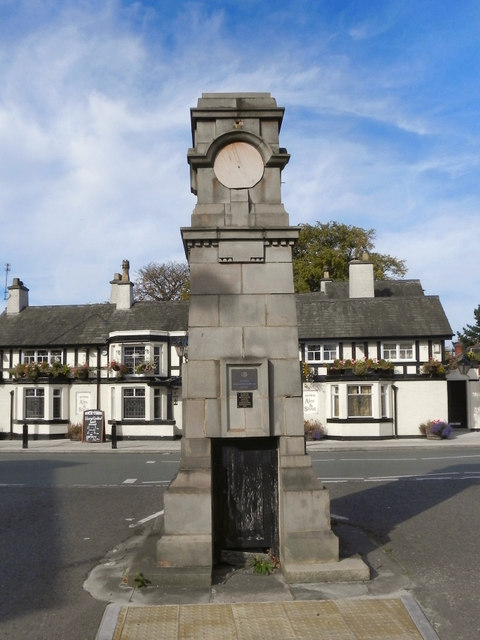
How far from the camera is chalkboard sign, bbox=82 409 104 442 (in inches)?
1139

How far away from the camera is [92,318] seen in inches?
1366

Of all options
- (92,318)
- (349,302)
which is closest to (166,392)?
(92,318)

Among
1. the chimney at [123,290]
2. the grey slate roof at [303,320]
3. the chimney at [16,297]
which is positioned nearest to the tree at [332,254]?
the grey slate roof at [303,320]

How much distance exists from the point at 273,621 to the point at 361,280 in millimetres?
29762

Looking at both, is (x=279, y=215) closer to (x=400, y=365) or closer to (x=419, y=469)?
(x=419, y=469)

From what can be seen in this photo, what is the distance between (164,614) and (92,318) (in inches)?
1167

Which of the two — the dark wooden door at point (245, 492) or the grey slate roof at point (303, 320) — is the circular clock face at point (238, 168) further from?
the grey slate roof at point (303, 320)

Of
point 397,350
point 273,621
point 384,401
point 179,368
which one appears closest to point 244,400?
point 273,621

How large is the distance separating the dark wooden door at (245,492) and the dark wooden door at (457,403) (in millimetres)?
27801

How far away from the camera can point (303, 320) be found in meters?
32.2

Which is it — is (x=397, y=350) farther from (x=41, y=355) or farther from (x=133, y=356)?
(x=41, y=355)

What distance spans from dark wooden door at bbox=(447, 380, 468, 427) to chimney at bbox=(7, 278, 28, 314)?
1001 inches

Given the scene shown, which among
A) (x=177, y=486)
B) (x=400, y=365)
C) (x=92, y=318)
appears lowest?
(x=177, y=486)

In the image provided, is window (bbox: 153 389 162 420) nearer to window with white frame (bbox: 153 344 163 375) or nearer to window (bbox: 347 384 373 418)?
window with white frame (bbox: 153 344 163 375)
